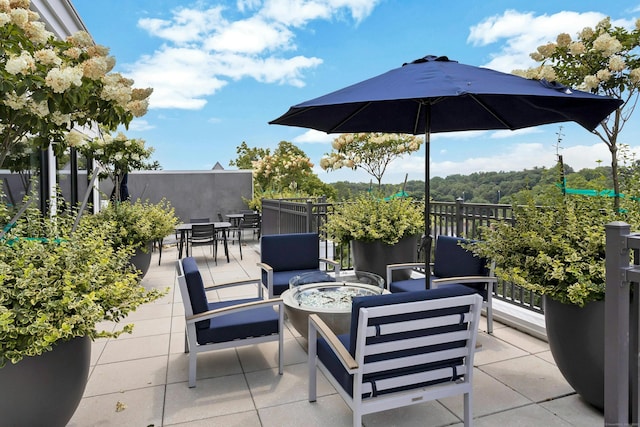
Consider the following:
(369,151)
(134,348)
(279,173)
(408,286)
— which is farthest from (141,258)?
(279,173)

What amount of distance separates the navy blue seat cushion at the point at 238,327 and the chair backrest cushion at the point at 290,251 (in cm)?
154

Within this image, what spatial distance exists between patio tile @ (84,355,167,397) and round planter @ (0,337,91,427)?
77 cm

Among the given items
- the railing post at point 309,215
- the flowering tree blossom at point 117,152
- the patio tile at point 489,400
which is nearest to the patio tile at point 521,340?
the patio tile at point 489,400

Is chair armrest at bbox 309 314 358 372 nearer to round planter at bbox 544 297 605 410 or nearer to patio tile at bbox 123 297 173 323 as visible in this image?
round planter at bbox 544 297 605 410

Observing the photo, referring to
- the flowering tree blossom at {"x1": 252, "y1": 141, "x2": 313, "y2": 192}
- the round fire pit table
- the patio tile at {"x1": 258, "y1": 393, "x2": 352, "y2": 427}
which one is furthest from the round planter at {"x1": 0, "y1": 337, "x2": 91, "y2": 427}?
the flowering tree blossom at {"x1": 252, "y1": 141, "x2": 313, "y2": 192}

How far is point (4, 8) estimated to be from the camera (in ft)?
6.59

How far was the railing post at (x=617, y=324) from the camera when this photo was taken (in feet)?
5.77

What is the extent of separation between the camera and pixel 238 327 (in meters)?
2.92

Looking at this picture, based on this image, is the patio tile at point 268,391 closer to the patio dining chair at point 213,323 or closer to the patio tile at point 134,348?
the patio tile at point 134,348

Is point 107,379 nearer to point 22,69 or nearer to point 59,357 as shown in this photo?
point 59,357

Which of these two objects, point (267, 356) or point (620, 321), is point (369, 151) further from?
point (620, 321)

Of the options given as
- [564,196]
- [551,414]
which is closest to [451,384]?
[551,414]

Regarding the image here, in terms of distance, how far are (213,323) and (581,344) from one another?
95.9 inches

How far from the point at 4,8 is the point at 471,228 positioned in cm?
460
